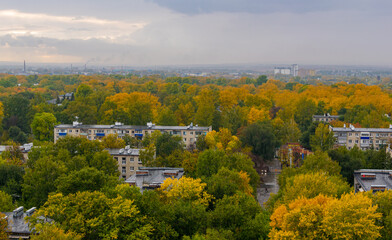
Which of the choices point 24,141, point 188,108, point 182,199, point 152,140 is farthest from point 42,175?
point 188,108

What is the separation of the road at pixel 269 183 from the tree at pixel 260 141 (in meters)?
1.21

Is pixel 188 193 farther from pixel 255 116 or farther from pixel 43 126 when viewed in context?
pixel 255 116

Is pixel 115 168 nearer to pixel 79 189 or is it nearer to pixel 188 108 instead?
pixel 79 189

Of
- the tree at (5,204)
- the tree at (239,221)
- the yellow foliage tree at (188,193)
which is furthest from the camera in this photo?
the yellow foliage tree at (188,193)

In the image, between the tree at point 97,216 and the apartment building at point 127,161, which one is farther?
the apartment building at point 127,161

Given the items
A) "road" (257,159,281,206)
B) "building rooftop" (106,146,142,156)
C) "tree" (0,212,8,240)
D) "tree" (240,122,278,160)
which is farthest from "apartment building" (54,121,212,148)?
"tree" (0,212,8,240)

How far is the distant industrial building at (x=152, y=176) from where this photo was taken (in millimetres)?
22844

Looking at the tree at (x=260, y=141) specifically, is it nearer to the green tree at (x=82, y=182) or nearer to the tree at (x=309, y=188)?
the tree at (x=309, y=188)

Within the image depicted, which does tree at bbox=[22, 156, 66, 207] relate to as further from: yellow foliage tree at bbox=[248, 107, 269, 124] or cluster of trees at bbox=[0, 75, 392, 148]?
yellow foliage tree at bbox=[248, 107, 269, 124]

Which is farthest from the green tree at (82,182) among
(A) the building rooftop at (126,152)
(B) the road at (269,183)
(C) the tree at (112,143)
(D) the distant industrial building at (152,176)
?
(C) the tree at (112,143)

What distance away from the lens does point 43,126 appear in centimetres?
4103

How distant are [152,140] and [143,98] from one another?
1916cm

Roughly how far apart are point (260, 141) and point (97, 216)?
22.8 metres

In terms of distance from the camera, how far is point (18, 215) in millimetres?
16547
